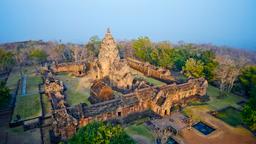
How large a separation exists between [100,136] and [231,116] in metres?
23.5

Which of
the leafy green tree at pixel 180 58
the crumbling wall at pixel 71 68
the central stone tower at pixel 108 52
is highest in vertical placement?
the central stone tower at pixel 108 52

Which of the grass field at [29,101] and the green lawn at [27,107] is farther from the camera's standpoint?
the grass field at [29,101]

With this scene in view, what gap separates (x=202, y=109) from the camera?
1385 inches

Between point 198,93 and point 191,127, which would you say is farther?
point 198,93

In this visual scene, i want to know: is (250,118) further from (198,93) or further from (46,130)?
(46,130)

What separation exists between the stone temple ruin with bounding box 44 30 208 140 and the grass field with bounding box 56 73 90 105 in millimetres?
1830

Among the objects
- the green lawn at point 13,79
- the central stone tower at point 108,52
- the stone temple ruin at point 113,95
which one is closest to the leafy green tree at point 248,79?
the stone temple ruin at point 113,95

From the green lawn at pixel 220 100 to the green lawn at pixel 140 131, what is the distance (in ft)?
44.2

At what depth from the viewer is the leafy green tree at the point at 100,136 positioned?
18.9 m

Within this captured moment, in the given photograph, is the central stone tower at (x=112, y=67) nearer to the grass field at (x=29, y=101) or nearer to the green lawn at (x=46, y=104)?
the green lawn at (x=46, y=104)

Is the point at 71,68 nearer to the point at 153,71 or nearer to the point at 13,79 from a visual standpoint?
the point at 13,79

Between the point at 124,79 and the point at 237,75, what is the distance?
2148cm

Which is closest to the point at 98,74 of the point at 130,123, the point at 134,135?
the point at 130,123

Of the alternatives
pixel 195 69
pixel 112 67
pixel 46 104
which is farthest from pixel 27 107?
pixel 195 69
